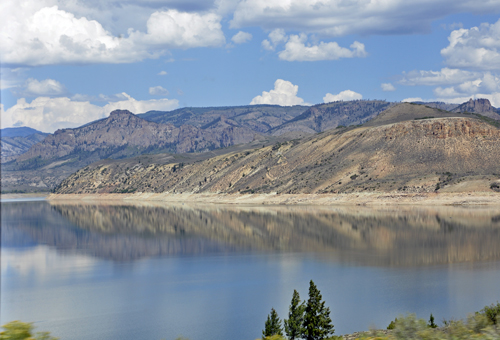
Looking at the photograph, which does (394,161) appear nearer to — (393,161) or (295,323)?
(393,161)

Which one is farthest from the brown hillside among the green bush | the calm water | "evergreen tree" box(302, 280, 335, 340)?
the green bush

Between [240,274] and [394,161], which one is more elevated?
[394,161]

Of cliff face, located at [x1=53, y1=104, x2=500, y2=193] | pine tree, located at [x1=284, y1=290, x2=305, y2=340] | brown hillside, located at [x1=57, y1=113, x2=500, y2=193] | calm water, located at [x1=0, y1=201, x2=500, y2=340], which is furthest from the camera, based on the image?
cliff face, located at [x1=53, y1=104, x2=500, y2=193]

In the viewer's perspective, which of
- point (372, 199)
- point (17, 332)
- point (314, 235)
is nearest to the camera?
point (17, 332)

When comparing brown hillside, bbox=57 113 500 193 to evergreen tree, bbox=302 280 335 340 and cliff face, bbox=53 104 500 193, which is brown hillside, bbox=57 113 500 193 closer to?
cliff face, bbox=53 104 500 193

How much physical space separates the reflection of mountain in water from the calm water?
0.23m

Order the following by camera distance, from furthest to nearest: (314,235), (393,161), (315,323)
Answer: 1. (393,161)
2. (314,235)
3. (315,323)

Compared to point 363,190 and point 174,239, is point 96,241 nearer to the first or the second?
point 174,239

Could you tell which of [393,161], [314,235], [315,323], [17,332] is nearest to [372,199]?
[393,161]

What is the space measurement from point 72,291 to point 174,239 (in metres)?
39.4

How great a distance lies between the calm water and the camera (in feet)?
126

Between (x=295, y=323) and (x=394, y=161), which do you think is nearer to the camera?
(x=295, y=323)

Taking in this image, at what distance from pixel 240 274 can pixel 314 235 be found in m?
28.3

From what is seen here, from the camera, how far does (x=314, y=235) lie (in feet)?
268
